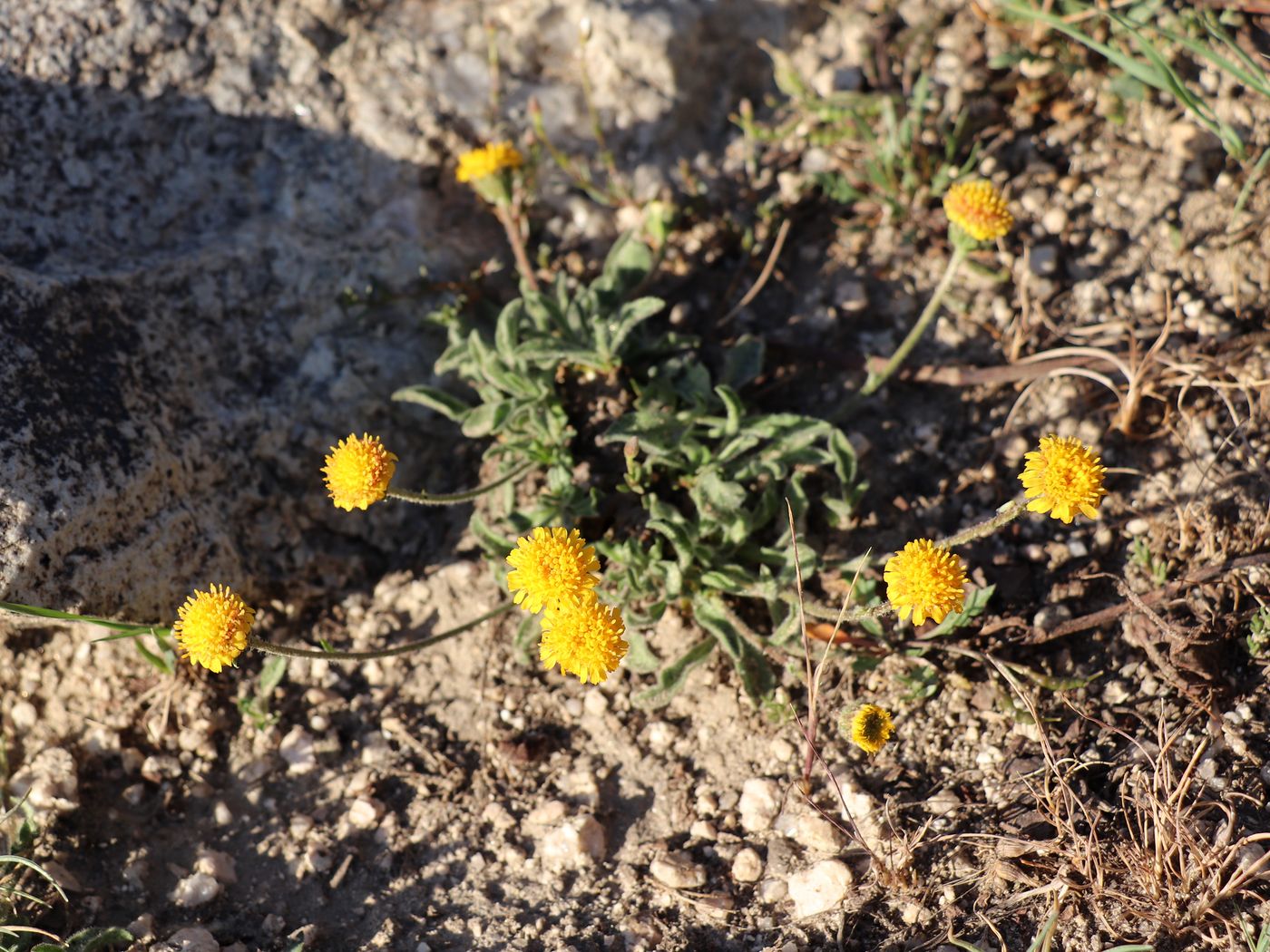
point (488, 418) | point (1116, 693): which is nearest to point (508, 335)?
point (488, 418)

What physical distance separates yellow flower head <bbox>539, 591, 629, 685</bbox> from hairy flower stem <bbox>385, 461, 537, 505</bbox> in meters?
0.56

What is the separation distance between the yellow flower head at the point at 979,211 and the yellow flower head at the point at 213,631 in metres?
2.32

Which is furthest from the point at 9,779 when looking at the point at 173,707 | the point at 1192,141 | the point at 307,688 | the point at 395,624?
the point at 1192,141

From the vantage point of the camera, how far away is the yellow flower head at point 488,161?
332 cm

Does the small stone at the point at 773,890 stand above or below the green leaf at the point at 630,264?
below

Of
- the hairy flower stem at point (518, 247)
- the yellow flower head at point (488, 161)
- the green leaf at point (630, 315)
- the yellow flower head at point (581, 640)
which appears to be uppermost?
the yellow flower head at point (488, 161)

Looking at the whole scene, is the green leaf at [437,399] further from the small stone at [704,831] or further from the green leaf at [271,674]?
the small stone at [704,831]

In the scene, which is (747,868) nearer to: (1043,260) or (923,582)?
(923,582)

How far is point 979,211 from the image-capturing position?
299cm

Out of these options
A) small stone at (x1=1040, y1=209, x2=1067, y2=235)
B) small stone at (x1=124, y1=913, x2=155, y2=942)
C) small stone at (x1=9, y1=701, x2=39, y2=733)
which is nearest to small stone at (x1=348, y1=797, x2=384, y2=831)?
small stone at (x1=124, y1=913, x2=155, y2=942)

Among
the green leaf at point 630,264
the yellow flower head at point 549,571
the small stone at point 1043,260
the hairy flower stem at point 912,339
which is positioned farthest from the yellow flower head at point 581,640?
the small stone at point 1043,260

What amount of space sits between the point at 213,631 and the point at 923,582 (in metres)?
1.77

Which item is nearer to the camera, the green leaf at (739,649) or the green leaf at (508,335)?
the green leaf at (739,649)

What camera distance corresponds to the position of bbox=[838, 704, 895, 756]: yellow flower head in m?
2.53
